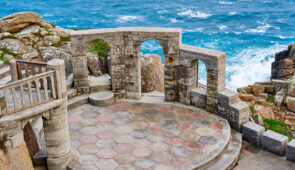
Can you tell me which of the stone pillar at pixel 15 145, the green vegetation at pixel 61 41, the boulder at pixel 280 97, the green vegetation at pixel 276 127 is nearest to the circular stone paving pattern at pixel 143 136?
the stone pillar at pixel 15 145

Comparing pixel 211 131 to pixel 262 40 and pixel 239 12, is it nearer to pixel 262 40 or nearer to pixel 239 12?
pixel 262 40

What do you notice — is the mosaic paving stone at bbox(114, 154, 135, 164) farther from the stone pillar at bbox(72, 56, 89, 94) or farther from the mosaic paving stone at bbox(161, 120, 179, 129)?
the stone pillar at bbox(72, 56, 89, 94)

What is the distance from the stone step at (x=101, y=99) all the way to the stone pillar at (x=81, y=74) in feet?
1.53

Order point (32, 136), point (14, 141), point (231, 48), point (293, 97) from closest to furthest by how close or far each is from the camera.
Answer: point (14, 141)
point (32, 136)
point (293, 97)
point (231, 48)

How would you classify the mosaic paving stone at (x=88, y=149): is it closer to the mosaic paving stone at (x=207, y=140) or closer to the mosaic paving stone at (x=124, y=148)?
the mosaic paving stone at (x=124, y=148)

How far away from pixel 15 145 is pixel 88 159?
2.73 metres

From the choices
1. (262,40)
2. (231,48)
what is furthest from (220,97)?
(262,40)

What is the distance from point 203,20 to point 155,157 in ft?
144

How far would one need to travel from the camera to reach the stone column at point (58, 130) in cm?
1111

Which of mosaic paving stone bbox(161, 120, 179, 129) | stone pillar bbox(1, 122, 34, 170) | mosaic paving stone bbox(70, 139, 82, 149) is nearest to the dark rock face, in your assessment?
mosaic paving stone bbox(161, 120, 179, 129)

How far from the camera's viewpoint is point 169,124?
14461 millimetres

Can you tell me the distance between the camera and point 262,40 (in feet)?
153

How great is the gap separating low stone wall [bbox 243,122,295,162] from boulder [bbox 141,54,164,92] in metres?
5.70

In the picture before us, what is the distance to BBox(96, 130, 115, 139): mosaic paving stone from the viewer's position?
44.7ft
